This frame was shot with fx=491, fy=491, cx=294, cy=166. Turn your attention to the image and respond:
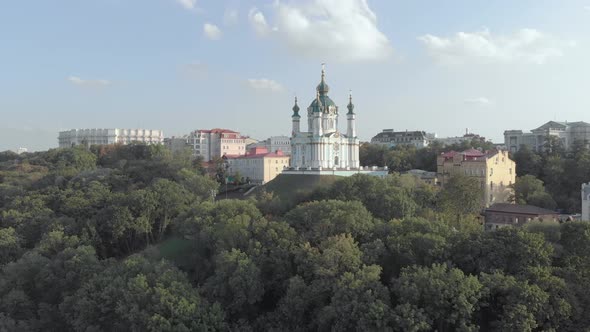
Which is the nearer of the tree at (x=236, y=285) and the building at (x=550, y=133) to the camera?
the tree at (x=236, y=285)

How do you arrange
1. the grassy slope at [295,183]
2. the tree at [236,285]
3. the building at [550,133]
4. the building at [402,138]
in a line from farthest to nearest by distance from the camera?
the building at [402,138] < the building at [550,133] < the grassy slope at [295,183] < the tree at [236,285]

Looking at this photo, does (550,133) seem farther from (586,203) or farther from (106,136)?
(106,136)

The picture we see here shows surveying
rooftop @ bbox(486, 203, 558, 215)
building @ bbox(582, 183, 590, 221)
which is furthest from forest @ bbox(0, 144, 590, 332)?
building @ bbox(582, 183, 590, 221)

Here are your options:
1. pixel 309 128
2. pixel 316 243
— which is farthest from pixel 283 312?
pixel 309 128

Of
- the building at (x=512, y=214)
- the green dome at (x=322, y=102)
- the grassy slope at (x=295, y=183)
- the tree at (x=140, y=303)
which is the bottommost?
the tree at (x=140, y=303)

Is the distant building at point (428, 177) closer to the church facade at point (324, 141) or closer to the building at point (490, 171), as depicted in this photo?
the building at point (490, 171)

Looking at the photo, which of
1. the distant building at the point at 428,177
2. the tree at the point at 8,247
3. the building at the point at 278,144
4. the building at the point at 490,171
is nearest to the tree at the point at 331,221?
the building at the point at 490,171

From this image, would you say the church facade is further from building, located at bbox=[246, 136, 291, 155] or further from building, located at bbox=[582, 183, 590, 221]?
building, located at bbox=[246, 136, 291, 155]

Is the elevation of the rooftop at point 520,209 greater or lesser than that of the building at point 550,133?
lesser
